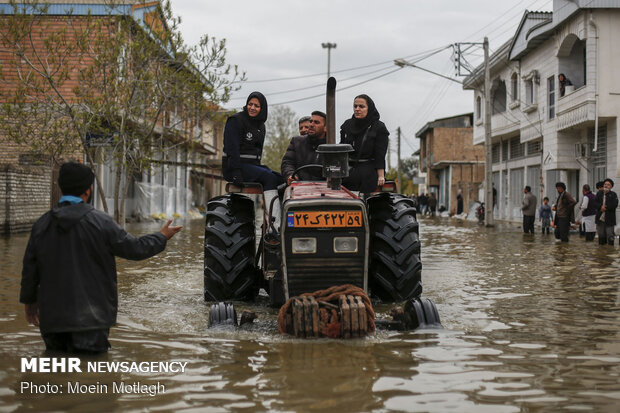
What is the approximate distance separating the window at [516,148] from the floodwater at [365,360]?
2757 cm

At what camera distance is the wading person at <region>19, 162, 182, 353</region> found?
4.95m

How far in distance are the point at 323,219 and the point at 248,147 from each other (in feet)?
7.39

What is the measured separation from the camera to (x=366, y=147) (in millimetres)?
7582

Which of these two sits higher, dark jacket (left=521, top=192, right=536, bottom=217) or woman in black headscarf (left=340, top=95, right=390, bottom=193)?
woman in black headscarf (left=340, top=95, right=390, bottom=193)

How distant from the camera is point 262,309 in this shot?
25.1ft

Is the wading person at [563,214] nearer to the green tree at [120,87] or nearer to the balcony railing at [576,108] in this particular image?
the balcony railing at [576,108]

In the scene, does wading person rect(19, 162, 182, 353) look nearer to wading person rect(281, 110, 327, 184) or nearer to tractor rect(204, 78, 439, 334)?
tractor rect(204, 78, 439, 334)

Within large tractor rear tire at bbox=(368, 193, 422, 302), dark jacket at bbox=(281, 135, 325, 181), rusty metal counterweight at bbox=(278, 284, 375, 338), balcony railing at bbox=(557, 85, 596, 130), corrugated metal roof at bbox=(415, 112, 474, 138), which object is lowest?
rusty metal counterweight at bbox=(278, 284, 375, 338)

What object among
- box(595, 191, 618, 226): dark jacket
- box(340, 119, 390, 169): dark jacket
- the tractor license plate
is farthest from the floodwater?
box(595, 191, 618, 226): dark jacket

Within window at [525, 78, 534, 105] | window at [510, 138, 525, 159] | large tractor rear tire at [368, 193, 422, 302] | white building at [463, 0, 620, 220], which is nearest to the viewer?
large tractor rear tire at [368, 193, 422, 302]

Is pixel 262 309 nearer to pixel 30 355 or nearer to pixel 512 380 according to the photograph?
pixel 30 355

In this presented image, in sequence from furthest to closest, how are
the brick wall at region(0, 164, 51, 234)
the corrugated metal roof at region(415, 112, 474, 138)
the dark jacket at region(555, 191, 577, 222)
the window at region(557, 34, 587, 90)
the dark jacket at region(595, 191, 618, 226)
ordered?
the corrugated metal roof at region(415, 112, 474, 138) < the window at region(557, 34, 587, 90) < the brick wall at region(0, 164, 51, 234) < the dark jacket at region(555, 191, 577, 222) < the dark jacket at region(595, 191, 618, 226)

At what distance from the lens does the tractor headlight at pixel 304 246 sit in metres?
6.17

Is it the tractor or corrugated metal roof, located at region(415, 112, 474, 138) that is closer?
the tractor
